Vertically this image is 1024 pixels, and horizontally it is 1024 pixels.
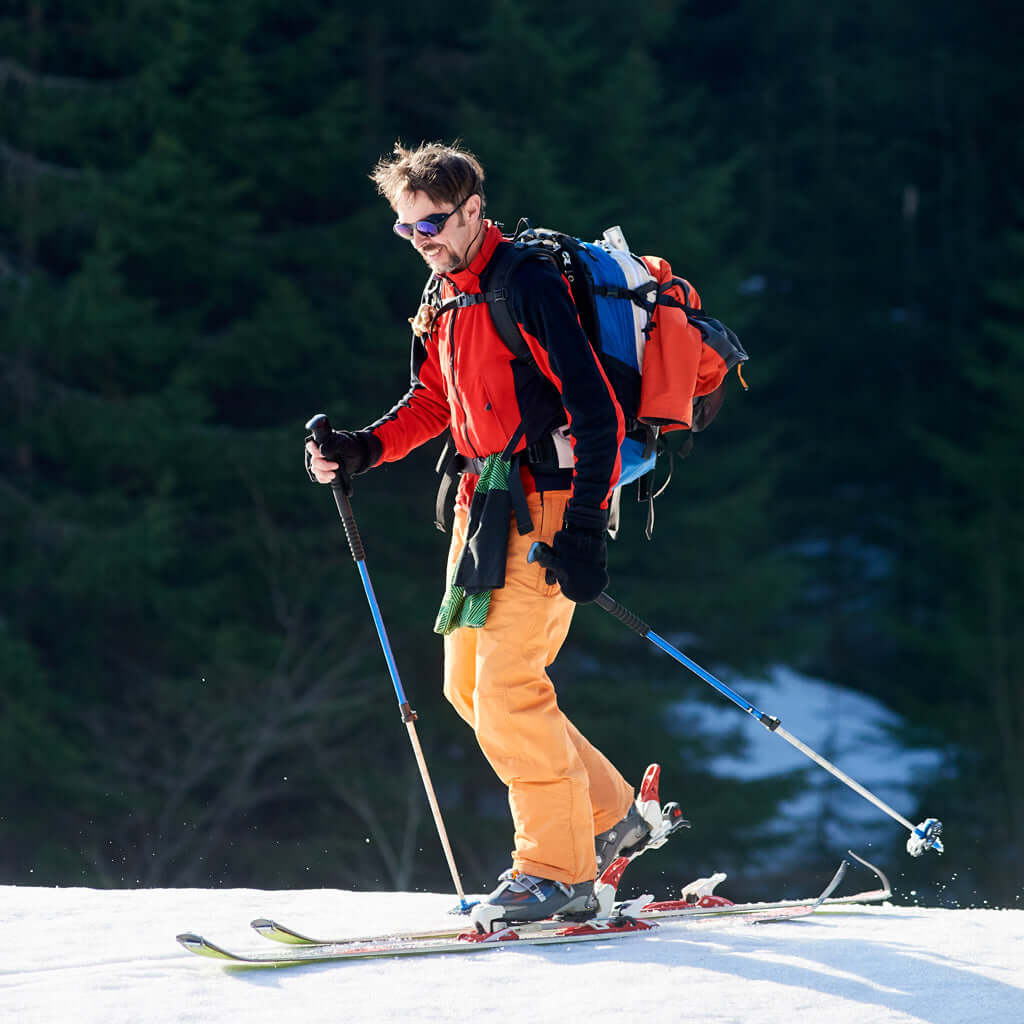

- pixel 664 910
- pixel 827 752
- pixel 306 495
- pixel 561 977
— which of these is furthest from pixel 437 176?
pixel 827 752

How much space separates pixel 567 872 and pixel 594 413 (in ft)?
3.38

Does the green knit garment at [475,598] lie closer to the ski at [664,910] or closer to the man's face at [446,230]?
the man's face at [446,230]

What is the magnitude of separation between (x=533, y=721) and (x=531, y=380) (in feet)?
2.47

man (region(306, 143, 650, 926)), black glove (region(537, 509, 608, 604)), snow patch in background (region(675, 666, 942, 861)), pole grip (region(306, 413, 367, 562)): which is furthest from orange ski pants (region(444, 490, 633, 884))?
snow patch in background (region(675, 666, 942, 861))

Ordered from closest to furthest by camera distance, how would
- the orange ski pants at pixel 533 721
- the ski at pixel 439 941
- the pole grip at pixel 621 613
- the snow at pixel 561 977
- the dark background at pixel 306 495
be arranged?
the snow at pixel 561 977 → the ski at pixel 439 941 → the orange ski pants at pixel 533 721 → the pole grip at pixel 621 613 → the dark background at pixel 306 495

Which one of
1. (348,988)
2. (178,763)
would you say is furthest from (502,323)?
(178,763)

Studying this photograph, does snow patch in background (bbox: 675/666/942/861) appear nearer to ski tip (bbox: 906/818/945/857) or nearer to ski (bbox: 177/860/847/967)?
ski tip (bbox: 906/818/945/857)

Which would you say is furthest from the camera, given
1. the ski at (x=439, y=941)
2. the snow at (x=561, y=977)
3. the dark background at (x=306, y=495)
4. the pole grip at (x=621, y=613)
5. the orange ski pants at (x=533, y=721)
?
the dark background at (x=306, y=495)

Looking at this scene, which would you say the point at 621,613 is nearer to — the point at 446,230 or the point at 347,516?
the point at 347,516

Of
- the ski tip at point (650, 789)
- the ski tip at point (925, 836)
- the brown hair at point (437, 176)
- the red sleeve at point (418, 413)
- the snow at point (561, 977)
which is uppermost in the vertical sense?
the brown hair at point (437, 176)

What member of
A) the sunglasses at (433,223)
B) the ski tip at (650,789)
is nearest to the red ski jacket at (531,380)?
the sunglasses at (433,223)

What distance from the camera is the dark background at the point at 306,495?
12.3 meters

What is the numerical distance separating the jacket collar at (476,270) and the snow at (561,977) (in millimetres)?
1458

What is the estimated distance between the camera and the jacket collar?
3.18m
